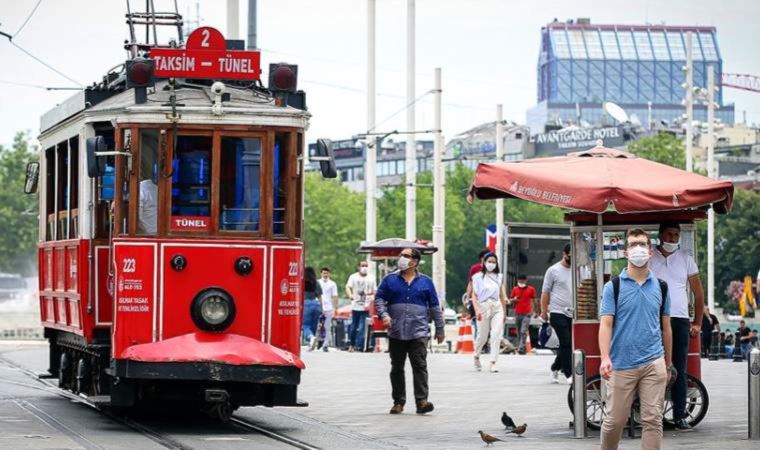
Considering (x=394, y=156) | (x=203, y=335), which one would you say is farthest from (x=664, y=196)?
(x=394, y=156)

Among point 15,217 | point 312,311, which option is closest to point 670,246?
point 312,311

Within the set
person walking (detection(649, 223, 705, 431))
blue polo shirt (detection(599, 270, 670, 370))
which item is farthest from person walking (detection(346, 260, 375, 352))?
blue polo shirt (detection(599, 270, 670, 370))

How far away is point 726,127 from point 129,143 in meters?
165

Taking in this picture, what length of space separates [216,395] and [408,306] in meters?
3.40

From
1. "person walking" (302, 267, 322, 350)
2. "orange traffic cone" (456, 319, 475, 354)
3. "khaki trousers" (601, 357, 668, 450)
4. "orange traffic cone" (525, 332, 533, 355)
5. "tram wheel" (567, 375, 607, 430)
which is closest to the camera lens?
"khaki trousers" (601, 357, 668, 450)

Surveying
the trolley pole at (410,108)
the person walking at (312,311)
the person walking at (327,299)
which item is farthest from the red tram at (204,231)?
the trolley pole at (410,108)

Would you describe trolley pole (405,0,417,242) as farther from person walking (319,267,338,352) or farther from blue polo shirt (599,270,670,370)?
blue polo shirt (599,270,670,370)

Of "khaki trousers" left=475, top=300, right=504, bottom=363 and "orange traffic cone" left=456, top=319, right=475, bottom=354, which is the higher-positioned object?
"khaki trousers" left=475, top=300, right=504, bottom=363

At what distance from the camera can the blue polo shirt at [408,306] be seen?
20250mm

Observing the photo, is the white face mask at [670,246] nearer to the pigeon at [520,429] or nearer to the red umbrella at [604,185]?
the red umbrella at [604,185]

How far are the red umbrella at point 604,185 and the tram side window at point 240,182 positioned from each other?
2.12 m

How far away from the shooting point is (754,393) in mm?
17234

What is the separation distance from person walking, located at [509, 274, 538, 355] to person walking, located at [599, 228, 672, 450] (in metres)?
20.8

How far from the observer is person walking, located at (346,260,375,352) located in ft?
130
